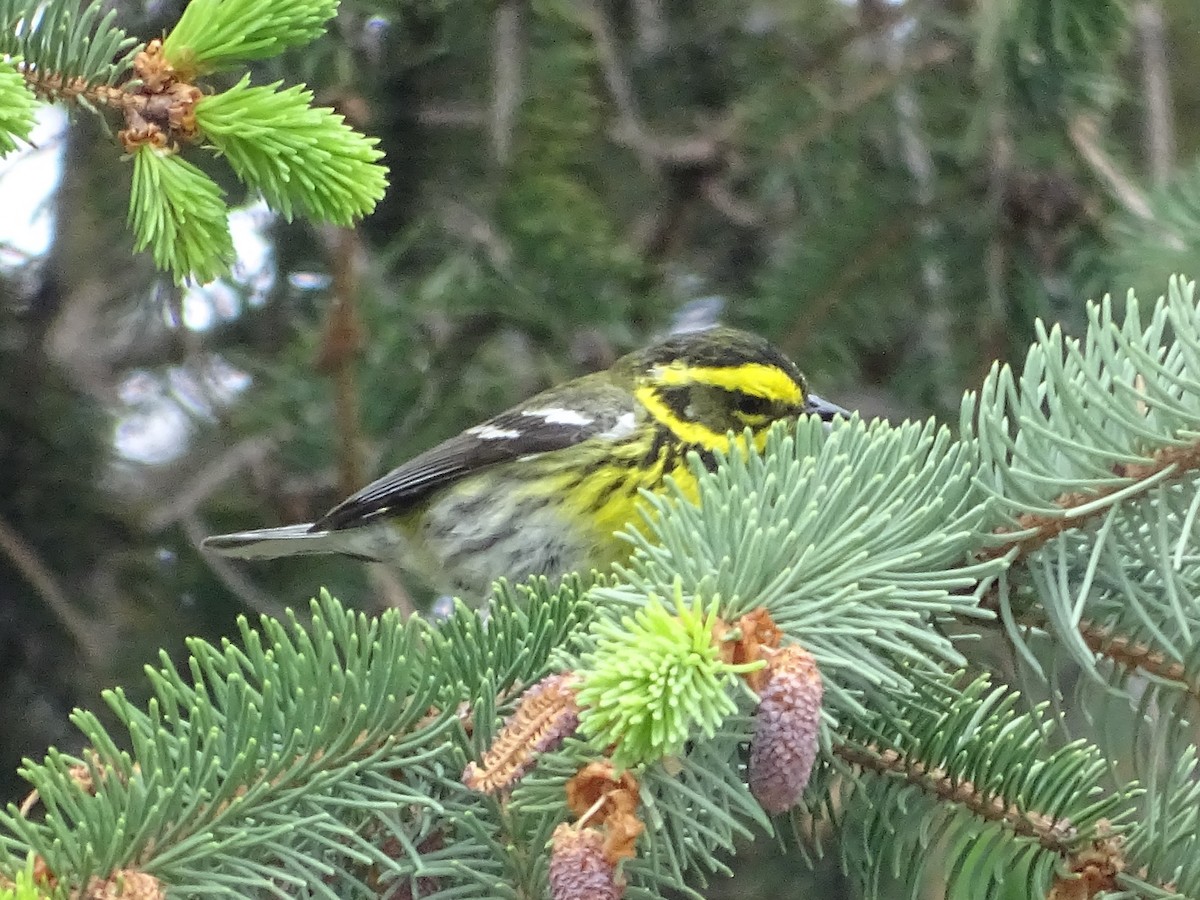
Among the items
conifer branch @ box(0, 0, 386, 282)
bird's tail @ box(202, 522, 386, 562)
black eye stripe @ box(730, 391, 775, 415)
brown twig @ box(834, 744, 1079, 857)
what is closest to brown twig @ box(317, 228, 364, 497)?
bird's tail @ box(202, 522, 386, 562)

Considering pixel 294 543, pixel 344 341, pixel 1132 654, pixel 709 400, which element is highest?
pixel 709 400

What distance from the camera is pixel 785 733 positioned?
48.2 inches

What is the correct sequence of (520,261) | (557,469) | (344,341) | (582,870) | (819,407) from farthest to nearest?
(520,261) → (557,469) → (819,407) → (344,341) → (582,870)

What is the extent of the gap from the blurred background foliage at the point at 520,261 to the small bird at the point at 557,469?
119 millimetres

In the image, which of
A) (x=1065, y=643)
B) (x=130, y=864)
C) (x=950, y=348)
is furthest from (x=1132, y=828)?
(x=950, y=348)

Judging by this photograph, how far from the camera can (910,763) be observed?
1.53m

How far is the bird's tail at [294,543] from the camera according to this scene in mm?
3186

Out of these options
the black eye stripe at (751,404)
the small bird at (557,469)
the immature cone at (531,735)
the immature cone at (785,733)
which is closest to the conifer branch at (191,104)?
the immature cone at (531,735)

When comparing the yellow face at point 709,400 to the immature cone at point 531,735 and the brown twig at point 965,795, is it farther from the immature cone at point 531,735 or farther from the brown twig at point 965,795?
the immature cone at point 531,735

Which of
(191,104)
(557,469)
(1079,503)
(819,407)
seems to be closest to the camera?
(1079,503)

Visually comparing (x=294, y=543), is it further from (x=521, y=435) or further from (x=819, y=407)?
(x=819, y=407)

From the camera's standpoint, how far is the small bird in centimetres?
313

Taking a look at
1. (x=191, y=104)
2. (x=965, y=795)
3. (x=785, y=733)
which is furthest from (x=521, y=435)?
(x=785, y=733)

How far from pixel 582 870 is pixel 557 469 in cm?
208
